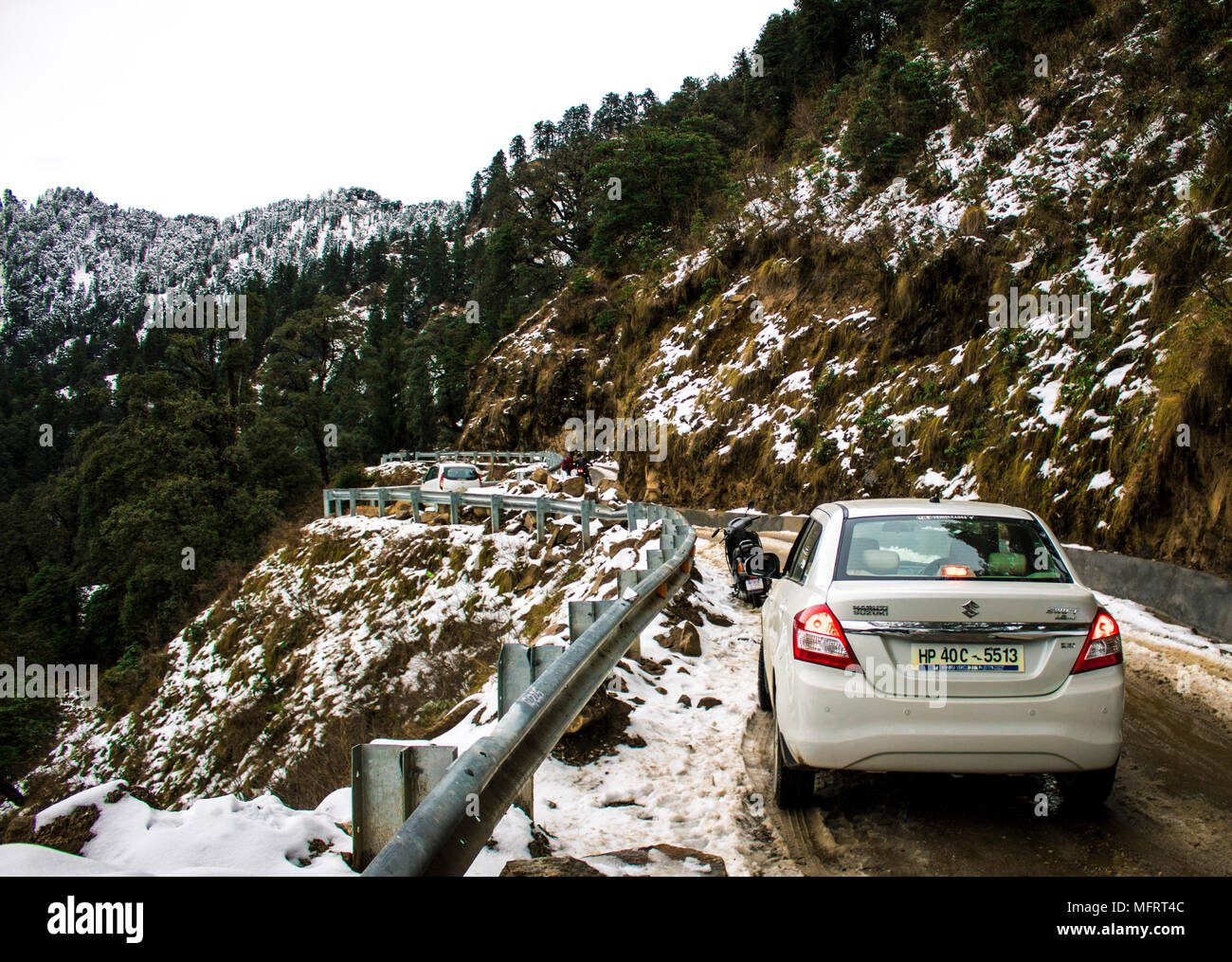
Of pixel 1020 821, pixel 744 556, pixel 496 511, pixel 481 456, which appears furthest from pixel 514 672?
pixel 481 456

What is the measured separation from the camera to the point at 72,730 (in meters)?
23.7

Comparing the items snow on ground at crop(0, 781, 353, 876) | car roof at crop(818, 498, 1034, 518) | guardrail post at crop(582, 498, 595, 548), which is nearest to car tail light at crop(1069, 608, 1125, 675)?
car roof at crop(818, 498, 1034, 518)

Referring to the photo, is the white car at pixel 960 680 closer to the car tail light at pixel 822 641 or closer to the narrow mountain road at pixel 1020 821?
the car tail light at pixel 822 641

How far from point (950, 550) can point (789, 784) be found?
5.40ft

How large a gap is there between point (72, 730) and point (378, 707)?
1761 cm

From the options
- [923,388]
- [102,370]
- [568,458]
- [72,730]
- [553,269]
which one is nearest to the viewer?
[923,388]

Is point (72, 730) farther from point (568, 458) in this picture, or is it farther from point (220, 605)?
point (568, 458)

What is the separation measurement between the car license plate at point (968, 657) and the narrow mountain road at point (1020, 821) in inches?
36.7

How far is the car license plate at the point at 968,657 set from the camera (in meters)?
3.76

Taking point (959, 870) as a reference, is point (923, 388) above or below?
above

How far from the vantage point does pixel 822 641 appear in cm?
392

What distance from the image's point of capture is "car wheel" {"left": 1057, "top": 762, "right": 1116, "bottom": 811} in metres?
3.97

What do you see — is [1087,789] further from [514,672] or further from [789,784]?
[514,672]
